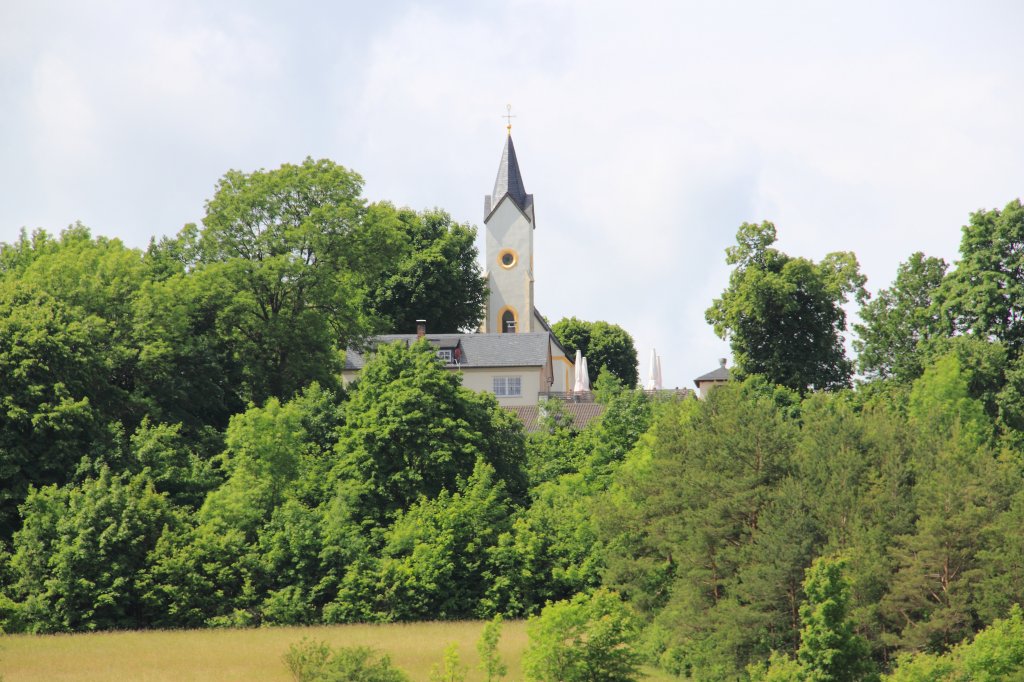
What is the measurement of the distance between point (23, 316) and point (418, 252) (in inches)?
1726

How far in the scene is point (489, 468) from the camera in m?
45.4

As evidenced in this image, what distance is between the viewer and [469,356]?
260 ft

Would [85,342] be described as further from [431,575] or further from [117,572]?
[431,575]

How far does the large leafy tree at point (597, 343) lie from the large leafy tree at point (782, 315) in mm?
41710


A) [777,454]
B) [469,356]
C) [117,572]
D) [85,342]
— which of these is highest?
[469,356]

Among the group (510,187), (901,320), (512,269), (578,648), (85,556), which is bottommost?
(578,648)

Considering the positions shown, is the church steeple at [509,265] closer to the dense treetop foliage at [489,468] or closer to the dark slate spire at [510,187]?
the dark slate spire at [510,187]

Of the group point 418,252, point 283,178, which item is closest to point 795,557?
point 283,178

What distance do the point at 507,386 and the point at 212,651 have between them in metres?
43.2

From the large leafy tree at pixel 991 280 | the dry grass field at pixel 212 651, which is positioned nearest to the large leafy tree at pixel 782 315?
the large leafy tree at pixel 991 280

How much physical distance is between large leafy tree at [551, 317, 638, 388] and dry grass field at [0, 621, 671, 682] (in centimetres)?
6616

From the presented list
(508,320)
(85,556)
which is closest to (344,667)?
(85,556)

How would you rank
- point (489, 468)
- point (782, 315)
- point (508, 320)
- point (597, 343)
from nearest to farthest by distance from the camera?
1. point (489, 468)
2. point (782, 315)
3. point (508, 320)
4. point (597, 343)

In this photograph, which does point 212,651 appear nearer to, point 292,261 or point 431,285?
point 292,261
